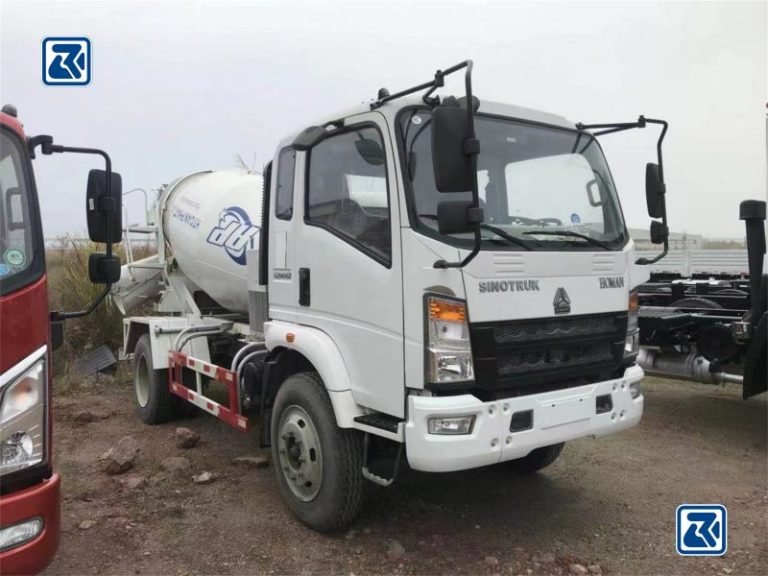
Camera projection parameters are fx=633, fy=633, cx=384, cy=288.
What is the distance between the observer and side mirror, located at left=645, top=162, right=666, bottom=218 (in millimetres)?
4316

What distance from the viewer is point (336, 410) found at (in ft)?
12.2

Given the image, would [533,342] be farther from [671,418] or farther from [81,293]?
[81,293]

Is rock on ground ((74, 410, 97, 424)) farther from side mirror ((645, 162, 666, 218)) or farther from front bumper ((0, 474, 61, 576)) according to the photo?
side mirror ((645, 162, 666, 218))

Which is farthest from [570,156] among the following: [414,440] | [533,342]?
[414,440]

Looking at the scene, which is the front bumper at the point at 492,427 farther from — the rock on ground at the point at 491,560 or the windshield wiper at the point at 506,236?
the windshield wiper at the point at 506,236

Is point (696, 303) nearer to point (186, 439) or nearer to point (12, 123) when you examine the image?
point (186, 439)

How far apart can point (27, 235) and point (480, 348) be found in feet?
7.43

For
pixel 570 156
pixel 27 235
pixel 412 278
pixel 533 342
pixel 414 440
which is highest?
pixel 570 156

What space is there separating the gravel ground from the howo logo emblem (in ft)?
4.75

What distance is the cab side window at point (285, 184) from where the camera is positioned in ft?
14.6

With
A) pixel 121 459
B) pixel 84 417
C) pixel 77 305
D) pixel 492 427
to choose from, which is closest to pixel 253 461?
pixel 121 459

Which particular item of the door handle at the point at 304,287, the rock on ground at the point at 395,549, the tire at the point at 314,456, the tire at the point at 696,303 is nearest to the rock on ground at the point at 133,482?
the tire at the point at 314,456

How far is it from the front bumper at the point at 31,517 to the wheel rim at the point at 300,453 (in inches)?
61.7

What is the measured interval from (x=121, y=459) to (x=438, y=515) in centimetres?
264
